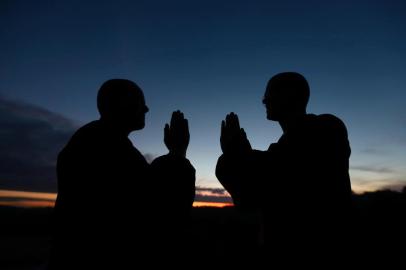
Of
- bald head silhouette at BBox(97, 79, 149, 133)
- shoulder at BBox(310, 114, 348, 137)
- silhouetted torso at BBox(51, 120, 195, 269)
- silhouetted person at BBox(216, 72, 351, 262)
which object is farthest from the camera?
bald head silhouette at BBox(97, 79, 149, 133)

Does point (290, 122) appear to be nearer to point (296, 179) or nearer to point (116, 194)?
point (296, 179)

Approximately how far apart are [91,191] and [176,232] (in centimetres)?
105

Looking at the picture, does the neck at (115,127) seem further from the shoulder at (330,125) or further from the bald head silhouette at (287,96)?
the shoulder at (330,125)

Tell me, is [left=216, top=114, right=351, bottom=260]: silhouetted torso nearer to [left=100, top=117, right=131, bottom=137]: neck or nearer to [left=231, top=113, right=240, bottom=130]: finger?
[left=231, top=113, right=240, bottom=130]: finger

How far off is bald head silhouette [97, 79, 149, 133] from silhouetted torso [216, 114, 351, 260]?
1395 millimetres

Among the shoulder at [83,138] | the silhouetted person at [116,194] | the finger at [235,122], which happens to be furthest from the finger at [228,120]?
the shoulder at [83,138]

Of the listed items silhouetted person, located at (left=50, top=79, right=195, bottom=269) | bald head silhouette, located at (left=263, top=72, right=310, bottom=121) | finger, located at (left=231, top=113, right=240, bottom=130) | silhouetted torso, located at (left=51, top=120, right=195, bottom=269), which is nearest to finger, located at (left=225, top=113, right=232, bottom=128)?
finger, located at (left=231, top=113, right=240, bottom=130)

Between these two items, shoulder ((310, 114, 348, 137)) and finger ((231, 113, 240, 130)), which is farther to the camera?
finger ((231, 113, 240, 130))

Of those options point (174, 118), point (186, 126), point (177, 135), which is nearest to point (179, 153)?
point (177, 135)

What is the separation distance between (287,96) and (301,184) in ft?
3.29

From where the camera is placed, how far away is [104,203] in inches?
122

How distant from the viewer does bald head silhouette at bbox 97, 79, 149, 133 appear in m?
3.57

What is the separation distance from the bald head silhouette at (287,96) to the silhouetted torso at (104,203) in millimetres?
1580

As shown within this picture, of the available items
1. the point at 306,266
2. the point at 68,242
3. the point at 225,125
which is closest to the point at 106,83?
the point at 225,125
